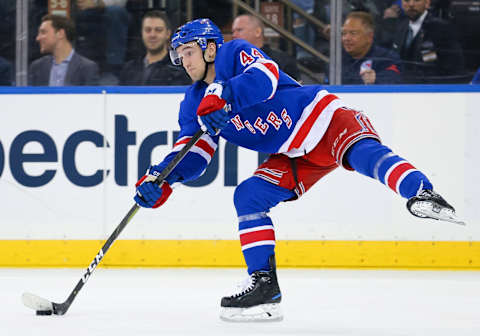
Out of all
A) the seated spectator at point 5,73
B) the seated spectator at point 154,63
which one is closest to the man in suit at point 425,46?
the seated spectator at point 154,63

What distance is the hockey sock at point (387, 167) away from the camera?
235cm

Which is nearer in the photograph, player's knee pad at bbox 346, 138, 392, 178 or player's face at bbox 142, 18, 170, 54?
player's knee pad at bbox 346, 138, 392, 178

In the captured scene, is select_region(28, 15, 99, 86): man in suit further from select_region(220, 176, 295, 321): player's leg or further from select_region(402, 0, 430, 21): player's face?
select_region(220, 176, 295, 321): player's leg

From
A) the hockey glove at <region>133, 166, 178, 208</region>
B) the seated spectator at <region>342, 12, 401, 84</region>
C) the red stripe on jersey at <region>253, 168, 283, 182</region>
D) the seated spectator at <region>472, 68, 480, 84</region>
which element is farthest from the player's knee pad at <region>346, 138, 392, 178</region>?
the seated spectator at <region>472, 68, 480, 84</region>

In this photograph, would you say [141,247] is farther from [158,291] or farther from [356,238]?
[356,238]

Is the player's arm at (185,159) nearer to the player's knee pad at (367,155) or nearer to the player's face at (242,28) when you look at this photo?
the player's knee pad at (367,155)

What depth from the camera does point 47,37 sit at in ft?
14.7

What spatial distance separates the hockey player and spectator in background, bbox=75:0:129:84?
163cm

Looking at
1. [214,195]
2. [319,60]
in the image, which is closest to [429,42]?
[319,60]

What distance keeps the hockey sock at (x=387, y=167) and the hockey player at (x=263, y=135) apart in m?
0.02

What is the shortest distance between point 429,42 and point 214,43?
6.25ft

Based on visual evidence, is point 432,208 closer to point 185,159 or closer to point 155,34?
point 185,159

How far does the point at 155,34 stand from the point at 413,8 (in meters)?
1.41

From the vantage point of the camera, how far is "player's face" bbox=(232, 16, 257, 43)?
14.5 feet
